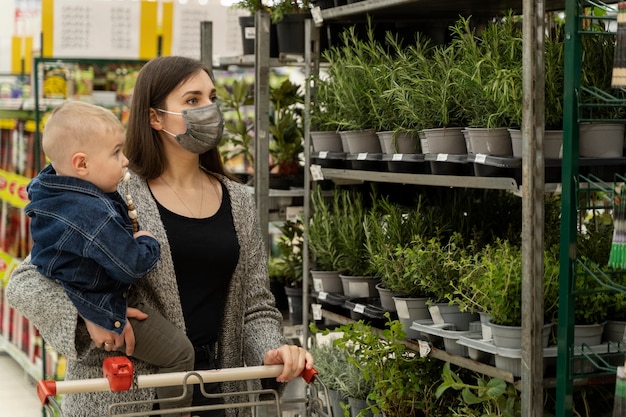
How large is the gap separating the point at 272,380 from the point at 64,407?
1.75ft

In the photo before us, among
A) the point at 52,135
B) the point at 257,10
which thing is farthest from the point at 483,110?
the point at 257,10

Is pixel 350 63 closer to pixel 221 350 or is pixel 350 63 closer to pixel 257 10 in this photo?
pixel 257 10

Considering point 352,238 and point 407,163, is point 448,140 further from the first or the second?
point 352,238

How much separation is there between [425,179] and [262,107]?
4.48ft

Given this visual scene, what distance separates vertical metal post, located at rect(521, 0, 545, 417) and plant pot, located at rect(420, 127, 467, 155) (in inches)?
19.1

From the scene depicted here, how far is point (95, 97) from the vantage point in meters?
5.68

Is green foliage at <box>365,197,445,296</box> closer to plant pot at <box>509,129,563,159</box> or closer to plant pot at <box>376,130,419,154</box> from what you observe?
plant pot at <box>376,130,419,154</box>

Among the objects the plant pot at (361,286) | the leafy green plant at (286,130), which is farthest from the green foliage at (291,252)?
the plant pot at (361,286)

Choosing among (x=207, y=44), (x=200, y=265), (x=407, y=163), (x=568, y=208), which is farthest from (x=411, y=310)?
(x=207, y=44)

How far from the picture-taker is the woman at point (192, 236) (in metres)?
2.30

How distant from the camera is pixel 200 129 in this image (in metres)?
2.44

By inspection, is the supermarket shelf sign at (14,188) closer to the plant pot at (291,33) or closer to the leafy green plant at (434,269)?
the plant pot at (291,33)

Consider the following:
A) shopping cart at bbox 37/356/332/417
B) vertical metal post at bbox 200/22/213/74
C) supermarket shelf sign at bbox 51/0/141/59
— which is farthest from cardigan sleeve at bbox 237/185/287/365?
supermarket shelf sign at bbox 51/0/141/59

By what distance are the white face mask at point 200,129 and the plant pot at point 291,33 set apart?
2.02 meters
